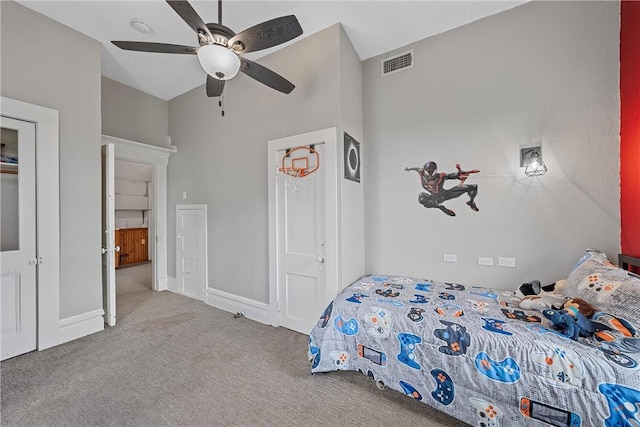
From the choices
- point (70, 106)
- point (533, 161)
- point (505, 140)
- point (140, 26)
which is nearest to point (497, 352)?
point (533, 161)

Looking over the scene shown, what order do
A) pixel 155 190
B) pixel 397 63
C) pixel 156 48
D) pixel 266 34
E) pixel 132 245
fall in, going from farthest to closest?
pixel 132 245
pixel 155 190
pixel 397 63
pixel 156 48
pixel 266 34

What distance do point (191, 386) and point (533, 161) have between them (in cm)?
361

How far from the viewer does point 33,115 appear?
7.88 ft

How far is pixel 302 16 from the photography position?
250 centimetres

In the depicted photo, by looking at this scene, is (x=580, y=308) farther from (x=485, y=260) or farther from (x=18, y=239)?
(x=18, y=239)

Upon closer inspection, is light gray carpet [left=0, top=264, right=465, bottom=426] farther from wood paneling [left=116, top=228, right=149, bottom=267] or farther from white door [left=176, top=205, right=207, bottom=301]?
wood paneling [left=116, top=228, right=149, bottom=267]

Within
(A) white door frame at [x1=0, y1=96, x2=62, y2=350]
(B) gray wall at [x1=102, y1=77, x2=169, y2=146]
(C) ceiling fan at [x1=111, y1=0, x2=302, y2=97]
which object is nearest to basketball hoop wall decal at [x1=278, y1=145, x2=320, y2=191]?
(C) ceiling fan at [x1=111, y1=0, x2=302, y2=97]

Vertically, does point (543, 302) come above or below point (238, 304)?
above

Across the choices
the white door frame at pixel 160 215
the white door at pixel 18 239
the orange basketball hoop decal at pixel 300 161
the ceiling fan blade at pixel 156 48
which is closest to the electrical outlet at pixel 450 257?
the orange basketball hoop decal at pixel 300 161

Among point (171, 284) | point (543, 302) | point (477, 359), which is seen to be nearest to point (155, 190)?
point (171, 284)

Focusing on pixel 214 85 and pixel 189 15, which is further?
pixel 214 85

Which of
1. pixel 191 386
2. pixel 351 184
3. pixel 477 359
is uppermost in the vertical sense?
pixel 351 184

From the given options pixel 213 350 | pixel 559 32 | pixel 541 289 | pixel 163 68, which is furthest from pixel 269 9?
pixel 541 289

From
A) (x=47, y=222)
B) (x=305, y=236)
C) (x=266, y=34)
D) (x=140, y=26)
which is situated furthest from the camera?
(x=305, y=236)
